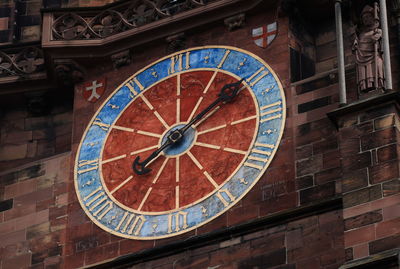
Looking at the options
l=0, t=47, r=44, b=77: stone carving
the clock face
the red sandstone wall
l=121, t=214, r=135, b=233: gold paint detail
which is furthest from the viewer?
l=0, t=47, r=44, b=77: stone carving

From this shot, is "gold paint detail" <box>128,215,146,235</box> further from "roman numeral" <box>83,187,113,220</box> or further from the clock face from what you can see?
"roman numeral" <box>83,187,113,220</box>

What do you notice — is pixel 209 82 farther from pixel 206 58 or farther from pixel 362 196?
pixel 362 196

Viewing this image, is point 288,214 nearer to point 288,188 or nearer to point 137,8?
point 288,188

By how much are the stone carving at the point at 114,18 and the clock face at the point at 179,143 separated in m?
0.70

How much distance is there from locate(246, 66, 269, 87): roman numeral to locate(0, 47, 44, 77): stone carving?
328 centimetres

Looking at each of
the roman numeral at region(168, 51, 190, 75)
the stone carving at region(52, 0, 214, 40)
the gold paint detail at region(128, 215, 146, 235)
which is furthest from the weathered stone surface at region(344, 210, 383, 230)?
the stone carving at region(52, 0, 214, 40)

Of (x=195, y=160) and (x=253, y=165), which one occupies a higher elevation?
(x=195, y=160)

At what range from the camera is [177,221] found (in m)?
27.6

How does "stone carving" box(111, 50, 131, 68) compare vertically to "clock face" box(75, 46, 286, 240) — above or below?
above

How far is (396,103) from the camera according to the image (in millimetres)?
26391

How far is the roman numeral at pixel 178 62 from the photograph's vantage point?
29156mm

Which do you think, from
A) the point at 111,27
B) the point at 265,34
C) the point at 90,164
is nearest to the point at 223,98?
the point at 265,34

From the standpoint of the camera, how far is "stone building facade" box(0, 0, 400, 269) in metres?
26.1

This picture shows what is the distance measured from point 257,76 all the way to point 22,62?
147 inches
